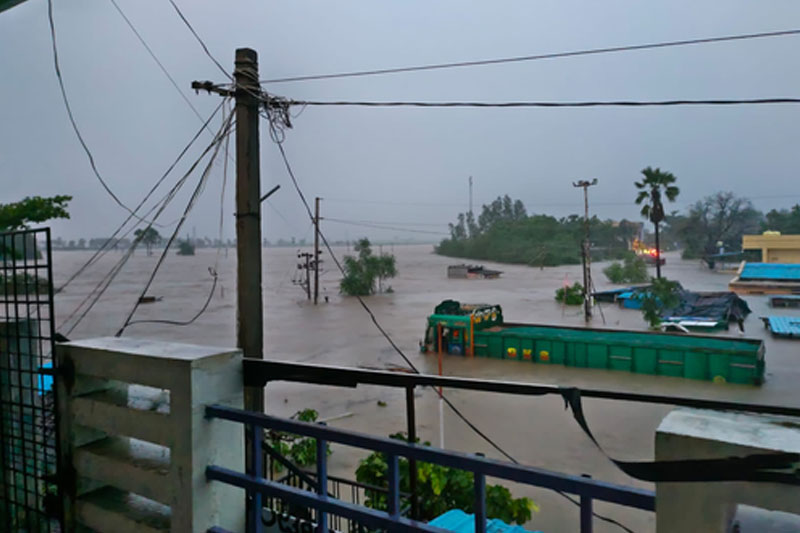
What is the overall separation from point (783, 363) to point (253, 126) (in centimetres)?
1297

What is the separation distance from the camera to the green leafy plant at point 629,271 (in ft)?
75.9

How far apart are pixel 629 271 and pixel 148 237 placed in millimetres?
23352

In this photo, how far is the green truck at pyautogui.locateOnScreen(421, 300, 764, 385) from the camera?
10.3 m

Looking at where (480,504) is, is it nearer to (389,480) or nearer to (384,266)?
(389,480)

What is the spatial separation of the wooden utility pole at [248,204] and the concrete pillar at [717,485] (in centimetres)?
327

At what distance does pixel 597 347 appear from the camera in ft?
37.8

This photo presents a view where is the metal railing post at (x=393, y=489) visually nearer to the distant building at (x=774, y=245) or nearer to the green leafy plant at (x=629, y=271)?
the distant building at (x=774, y=245)

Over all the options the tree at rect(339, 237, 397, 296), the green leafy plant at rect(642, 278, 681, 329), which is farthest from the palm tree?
the tree at rect(339, 237, 397, 296)

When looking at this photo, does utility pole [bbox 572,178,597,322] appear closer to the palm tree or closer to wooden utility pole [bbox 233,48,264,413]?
the palm tree

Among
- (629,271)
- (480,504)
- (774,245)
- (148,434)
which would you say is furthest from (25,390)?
(629,271)

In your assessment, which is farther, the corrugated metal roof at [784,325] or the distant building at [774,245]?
the corrugated metal roof at [784,325]

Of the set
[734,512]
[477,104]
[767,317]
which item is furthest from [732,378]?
[734,512]

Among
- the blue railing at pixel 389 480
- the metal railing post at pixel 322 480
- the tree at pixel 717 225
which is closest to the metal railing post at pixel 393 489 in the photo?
the blue railing at pixel 389 480

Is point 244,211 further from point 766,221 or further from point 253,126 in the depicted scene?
point 766,221
